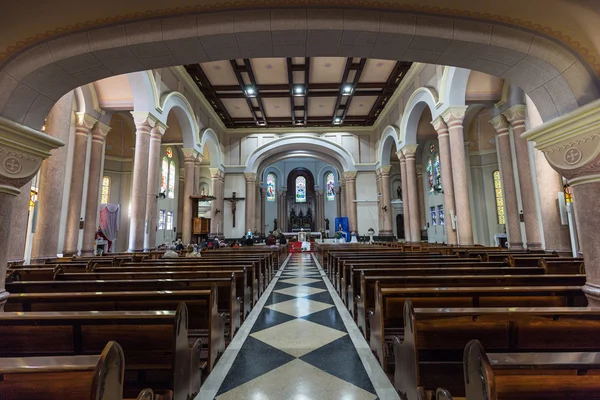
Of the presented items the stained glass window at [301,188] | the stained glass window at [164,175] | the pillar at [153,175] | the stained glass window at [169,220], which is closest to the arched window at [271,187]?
the stained glass window at [301,188]

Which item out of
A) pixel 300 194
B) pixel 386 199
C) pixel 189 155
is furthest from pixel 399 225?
pixel 189 155

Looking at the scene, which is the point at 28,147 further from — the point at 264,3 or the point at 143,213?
the point at 143,213

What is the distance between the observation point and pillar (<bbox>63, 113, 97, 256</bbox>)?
7930mm

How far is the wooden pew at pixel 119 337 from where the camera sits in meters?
1.48

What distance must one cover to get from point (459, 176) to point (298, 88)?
7.53 metres

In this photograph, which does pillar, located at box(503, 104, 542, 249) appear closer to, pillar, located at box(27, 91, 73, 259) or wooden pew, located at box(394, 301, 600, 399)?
wooden pew, located at box(394, 301, 600, 399)

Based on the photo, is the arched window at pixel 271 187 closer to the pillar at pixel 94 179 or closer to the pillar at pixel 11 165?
the pillar at pixel 94 179

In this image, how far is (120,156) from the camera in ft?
47.2

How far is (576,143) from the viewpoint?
86.3 inches

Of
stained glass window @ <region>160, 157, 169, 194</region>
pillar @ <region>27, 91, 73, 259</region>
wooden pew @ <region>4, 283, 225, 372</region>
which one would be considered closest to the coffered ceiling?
stained glass window @ <region>160, 157, 169, 194</region>

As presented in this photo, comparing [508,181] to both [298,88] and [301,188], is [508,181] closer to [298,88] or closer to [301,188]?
[298,88]

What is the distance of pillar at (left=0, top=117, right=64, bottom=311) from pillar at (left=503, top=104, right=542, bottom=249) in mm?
9907

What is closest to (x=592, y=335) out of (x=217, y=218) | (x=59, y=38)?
(x=59, y=38)

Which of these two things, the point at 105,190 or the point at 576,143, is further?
the point at 105,190
